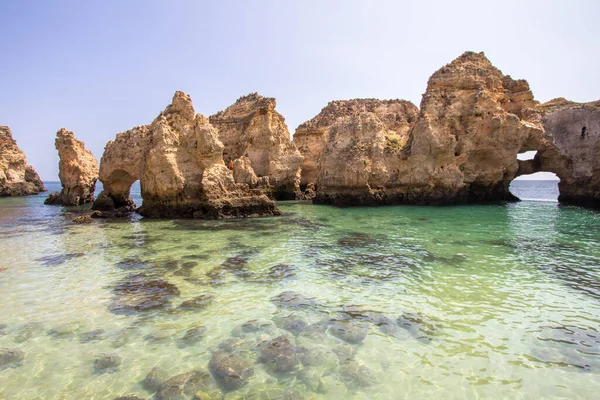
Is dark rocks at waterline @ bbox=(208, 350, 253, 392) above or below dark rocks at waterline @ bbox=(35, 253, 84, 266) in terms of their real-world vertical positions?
below

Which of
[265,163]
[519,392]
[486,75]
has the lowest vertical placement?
[519,392]

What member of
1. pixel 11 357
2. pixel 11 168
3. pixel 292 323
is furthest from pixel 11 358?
pixel 11 168

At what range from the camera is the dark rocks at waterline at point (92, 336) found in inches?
225

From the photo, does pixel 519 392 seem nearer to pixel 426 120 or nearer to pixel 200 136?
pixel 200 136

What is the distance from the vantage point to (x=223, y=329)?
20.1 ft

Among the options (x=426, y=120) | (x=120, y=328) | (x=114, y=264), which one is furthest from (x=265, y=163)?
(x=120, y=328)

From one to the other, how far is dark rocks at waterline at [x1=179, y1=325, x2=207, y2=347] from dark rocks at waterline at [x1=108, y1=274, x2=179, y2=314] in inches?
54.5

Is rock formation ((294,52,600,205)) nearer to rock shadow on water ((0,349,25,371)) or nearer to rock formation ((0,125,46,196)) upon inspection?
rock shadow on water ((0,349,25,371))

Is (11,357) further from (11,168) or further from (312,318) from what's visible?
(11,168)

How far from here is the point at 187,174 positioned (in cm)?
2138

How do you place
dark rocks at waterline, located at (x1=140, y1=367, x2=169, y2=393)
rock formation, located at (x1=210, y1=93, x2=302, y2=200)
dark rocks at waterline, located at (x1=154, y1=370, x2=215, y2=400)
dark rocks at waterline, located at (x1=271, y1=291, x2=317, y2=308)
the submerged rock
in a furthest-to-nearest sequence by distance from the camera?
rock formation, located at (x1=210, y1=93, x2=302, y2=200), dark rocks at waterline, located at (x1=271, y1=291, x2=317, y2=308), the submerged rock, dark rocks at waterline, located at (x1=140, y1=367, x2=169, y2=393), dark rocks at waterline, located at (x1=154, y1=370, x2=215, y2=400)

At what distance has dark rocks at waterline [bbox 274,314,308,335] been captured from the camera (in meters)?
6.07

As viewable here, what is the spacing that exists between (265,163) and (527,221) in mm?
27111

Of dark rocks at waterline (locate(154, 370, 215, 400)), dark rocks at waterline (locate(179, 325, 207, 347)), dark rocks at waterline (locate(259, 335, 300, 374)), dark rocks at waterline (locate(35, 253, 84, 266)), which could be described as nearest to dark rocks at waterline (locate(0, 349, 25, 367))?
dark rocks at waterline (locate(179, 325, 207, 347))
